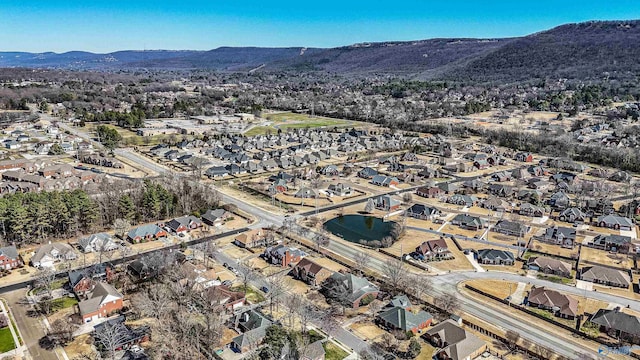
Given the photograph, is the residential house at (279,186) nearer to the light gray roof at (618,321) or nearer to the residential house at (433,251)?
the residential house at (433,251)

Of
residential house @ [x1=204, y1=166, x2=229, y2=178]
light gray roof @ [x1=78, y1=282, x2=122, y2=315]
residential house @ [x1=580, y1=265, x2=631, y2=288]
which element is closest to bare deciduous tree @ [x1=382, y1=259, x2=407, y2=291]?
residential house @ [x1=580, y1=265, x2=631, y2=288]

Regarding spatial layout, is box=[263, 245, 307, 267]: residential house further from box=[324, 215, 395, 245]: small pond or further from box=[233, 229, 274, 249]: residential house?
box=[324, 215, 395, 245]: small pond

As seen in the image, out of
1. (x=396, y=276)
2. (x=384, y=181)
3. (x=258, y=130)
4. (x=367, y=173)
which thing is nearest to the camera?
(x=396, y=276)

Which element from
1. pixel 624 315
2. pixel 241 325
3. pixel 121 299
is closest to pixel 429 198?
pixel 624 315

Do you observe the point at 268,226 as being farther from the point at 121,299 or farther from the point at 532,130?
the point at 532,130

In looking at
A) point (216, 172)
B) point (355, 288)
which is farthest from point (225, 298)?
point (216, 172)

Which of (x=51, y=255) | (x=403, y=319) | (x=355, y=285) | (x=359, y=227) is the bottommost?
(x=359, y=227)

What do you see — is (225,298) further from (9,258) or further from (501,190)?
(501,190)

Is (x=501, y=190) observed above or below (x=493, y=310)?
above
